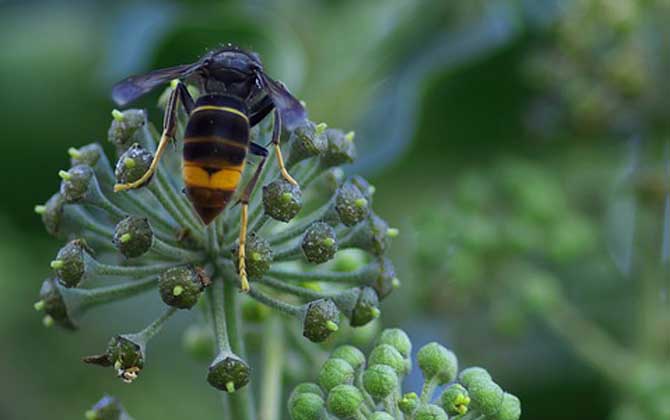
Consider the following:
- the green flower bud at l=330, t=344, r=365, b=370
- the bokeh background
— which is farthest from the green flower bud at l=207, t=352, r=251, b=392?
the bokeh background

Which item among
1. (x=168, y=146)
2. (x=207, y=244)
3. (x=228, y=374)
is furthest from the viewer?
(x=168, y=146)

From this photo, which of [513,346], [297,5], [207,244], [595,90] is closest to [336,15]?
[297,5]

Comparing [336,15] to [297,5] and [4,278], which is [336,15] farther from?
[4,278]

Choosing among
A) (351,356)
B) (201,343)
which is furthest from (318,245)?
(201,343)

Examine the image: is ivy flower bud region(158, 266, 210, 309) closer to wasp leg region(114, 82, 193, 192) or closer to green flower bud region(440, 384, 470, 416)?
wasp leg region(114, 82, 193, 192)

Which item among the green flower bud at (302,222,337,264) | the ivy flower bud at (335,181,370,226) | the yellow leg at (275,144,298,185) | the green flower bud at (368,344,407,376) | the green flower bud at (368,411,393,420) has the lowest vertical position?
the green flower bud at (368,411,393,420)

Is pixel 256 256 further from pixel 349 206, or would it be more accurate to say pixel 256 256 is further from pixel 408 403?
pixel 408 403
